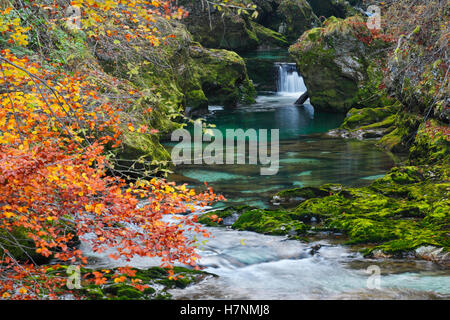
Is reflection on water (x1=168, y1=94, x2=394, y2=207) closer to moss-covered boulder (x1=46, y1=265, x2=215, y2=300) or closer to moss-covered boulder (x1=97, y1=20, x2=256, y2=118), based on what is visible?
moss-covered boulder (x1=97, y1=20, x2=256, y2=118)

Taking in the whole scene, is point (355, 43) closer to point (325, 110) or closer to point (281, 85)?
point (325, 110)

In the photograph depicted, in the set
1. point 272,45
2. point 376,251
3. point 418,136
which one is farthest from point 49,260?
point 272,45

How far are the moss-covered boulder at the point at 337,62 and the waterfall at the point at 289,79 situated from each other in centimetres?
637

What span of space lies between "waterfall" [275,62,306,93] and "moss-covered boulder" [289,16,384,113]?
6.37 m

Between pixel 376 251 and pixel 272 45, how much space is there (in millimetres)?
33326

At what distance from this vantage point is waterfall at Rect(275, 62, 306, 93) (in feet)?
101

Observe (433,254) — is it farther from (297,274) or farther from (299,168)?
(299,168)

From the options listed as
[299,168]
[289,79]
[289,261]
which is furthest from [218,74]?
[289,261]

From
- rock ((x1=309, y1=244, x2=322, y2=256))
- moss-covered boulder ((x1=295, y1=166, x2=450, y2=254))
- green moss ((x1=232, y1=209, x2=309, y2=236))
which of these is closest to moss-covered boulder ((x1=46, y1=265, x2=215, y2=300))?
rock ((x1=309, y1=244, x2=322, y2=256))

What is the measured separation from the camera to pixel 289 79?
30.9m

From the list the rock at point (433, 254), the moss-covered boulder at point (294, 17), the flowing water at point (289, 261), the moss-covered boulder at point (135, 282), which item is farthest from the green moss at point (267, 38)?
the moss-covered boulder at point (135, 282)
